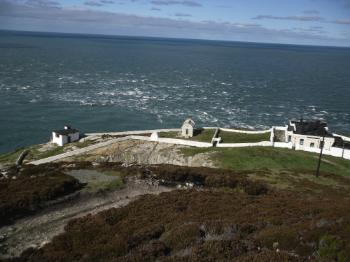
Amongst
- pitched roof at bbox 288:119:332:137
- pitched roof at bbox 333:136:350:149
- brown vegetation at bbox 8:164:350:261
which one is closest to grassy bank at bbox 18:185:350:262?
brown vegetation at bbox 8:164:350:261

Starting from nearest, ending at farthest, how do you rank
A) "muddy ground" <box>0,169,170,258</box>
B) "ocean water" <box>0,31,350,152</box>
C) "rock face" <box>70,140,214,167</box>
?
"muddy ground" <box>0,169,170,258</box>
"rock face" <box>70,140,214,167</box>
"ocean water" <box>0,31,350,152</box>

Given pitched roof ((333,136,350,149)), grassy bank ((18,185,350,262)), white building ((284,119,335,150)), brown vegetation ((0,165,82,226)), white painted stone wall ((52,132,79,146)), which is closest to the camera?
grassy bank ((18,185,350,262))

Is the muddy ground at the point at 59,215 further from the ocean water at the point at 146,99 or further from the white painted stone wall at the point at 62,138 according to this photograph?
the ocean water at the point at 146,99

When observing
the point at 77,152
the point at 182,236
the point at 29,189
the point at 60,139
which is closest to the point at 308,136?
the point at 77,152

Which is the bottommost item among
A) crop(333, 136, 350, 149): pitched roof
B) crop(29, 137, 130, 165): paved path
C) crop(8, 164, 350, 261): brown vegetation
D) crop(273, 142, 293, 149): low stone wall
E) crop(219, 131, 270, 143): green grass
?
crop(29, 137, 130, 165): paved path

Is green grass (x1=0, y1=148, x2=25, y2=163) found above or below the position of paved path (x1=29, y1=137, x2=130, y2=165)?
below

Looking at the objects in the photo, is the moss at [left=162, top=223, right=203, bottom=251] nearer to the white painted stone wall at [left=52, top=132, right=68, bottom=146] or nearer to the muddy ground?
the muddy ground
